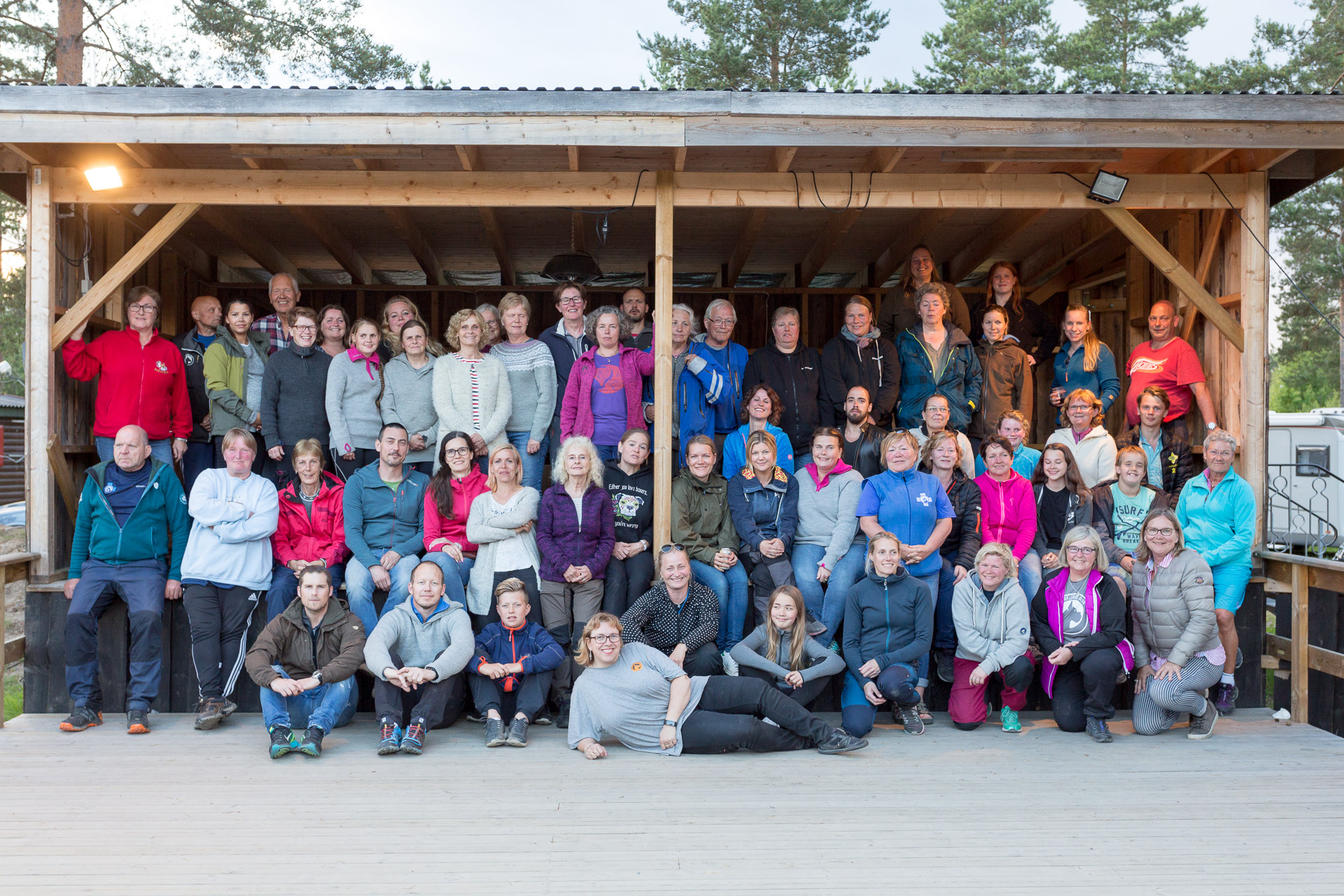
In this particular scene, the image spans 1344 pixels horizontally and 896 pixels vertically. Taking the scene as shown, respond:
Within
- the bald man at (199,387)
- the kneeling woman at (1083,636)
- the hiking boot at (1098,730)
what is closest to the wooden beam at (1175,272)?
the kneeling woman at (1083,636)

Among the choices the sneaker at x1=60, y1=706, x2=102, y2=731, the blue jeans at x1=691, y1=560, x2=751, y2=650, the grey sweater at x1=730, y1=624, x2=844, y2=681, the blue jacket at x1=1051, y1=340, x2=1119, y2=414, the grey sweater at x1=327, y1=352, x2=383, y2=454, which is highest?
the blue jacket at x1=1051, y1=340, x2=1119, y2=414

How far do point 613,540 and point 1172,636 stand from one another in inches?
113

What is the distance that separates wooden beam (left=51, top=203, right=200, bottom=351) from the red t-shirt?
5854mm

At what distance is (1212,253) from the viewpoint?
21.3 feet

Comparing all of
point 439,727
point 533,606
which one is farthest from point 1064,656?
point 439,727

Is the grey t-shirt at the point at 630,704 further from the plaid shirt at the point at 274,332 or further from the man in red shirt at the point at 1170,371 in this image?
the man in red shirt at the point at 1170,371

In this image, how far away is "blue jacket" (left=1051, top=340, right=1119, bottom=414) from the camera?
6.79 meters

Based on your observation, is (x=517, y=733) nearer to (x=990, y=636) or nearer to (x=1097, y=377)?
(x=990, y=636)

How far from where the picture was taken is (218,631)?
17.3ft

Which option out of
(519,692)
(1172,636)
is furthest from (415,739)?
(1172,636)

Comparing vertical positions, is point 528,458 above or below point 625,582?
above

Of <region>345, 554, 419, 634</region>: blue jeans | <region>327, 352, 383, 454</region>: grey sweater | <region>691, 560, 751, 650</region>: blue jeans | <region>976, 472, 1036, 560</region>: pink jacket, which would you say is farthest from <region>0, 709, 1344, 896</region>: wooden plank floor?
<region>327, 352, 383, 454</region>: grey sweater

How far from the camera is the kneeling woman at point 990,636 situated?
204 inches

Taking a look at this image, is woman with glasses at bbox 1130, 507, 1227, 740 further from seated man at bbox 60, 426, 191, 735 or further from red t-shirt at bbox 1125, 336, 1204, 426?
seated man at bbox 60, 426, 191, 735
